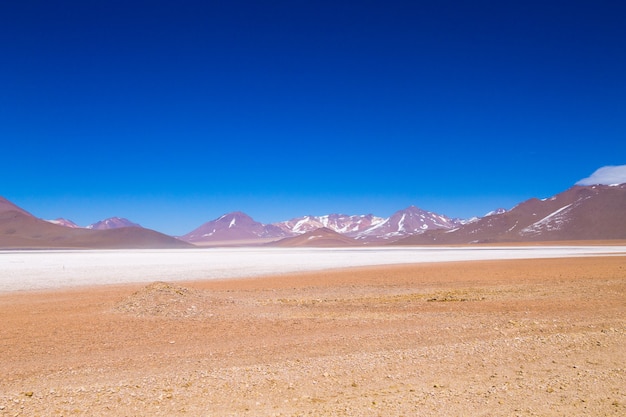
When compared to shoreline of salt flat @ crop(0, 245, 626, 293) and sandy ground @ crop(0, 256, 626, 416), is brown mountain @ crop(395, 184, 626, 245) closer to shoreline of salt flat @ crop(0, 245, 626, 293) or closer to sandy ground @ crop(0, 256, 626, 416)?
shoreline of salt flat @ crop(0, 245, 626, 293)

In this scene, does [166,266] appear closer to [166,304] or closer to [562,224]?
[166,304]

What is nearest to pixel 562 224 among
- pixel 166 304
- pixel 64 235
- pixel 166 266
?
pixel 166 266

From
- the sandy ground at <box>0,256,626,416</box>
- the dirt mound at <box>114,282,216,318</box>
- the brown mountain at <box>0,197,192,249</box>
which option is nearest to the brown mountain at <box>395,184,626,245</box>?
the brown mountain at <box>0,197,192,249</box>

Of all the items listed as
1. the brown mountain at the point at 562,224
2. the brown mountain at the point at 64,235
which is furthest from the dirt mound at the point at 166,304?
the brown mountain at the point at 64,235

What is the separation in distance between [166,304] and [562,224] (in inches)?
7100

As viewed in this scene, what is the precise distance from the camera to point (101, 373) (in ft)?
25.3

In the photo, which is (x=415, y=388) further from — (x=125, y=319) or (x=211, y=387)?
(x=125, y=319)

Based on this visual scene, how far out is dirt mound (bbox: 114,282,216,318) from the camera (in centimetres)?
1412

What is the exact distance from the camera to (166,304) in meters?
14.8

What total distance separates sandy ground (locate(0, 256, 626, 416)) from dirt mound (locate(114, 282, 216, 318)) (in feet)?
0.18

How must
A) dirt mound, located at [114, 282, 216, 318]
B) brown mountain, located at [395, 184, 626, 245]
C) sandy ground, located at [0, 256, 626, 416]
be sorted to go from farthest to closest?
brown mountain, located at [395, 184, 626, 245] → dirt mound, located at [114, 282, 216, 318] → sandy ground, located at [0, 256, 626, 416]

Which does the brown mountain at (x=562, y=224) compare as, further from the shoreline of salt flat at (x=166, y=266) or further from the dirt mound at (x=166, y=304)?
the dirt mound at (x=166, y=304)

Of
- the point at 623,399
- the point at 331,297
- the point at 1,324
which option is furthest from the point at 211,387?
the point at 331,297

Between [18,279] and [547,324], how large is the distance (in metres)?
27.4
